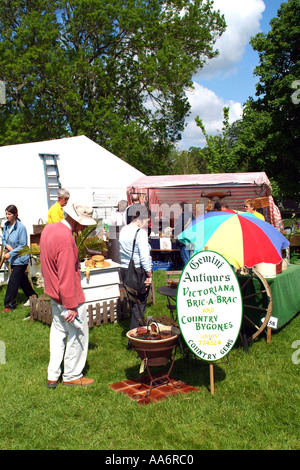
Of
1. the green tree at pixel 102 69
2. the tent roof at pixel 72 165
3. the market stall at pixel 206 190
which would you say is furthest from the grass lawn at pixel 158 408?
the green tree at pixel 102 69

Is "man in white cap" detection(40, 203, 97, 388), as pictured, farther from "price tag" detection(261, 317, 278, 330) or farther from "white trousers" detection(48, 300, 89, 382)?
"price tag" detection(261, 317, 278, 330)

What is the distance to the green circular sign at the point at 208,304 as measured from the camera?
12.8 ft

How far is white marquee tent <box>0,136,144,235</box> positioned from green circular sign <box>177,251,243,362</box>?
6754mm

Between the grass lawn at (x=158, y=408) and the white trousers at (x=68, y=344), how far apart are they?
183 millimetres

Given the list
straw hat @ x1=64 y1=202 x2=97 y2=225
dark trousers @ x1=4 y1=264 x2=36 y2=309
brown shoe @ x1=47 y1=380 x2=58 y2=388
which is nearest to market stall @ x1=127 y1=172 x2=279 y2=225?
dark trousers @ x1=4 y1=264 x2=36 y2=309

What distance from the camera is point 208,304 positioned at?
3.95 meters

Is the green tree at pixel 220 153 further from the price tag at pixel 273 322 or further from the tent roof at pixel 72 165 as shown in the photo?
the price tag at pixel 273 322

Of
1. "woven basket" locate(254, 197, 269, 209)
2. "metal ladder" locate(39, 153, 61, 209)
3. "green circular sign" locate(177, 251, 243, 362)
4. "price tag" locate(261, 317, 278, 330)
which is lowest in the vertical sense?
"price tag" locate(261, 317, 278, 330)

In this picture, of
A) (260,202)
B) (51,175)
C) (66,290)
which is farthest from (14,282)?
(260,202)

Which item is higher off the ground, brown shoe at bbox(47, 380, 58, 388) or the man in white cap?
the man in white cap

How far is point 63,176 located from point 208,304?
28.5ft

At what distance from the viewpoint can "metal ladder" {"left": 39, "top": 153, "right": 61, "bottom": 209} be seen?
11.3 metres

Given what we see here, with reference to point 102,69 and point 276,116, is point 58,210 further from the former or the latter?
point 276,116
